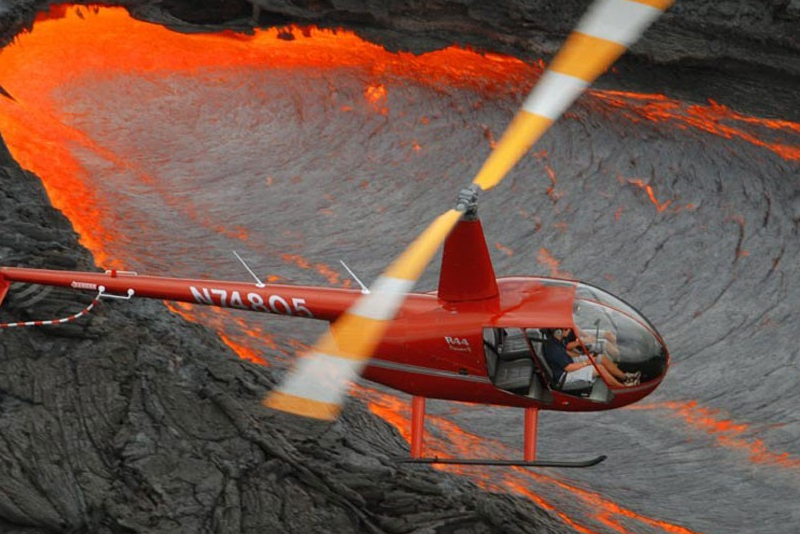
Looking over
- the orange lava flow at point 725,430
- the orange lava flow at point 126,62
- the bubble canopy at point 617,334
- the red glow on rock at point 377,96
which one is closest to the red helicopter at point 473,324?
the bubble canopy at point 617,334

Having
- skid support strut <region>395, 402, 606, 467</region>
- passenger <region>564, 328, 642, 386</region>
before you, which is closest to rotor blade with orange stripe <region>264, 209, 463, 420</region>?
skid support strut <region>395, 402, 606, 467</region>

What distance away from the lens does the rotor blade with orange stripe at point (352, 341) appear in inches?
471

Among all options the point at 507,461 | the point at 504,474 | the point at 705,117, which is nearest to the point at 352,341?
the point at 507,461

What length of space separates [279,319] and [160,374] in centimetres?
660

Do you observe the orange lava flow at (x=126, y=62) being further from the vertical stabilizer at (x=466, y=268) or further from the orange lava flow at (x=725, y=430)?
the vertical stabilizer at (x=466, y=268)

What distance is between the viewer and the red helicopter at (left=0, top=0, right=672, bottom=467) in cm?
1292

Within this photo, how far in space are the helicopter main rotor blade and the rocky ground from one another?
1.52 ft

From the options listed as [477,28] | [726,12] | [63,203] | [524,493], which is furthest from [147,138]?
[524,493]

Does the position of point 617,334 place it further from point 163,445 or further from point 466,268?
point 163,445

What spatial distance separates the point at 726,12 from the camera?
72.4 feet

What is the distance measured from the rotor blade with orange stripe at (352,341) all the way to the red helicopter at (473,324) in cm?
2

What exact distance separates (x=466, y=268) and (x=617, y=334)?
1853 mm

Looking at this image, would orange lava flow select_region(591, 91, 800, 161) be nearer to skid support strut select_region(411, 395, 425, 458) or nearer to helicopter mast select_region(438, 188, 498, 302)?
helicopter mast select_region(438, 188, 498, 302)

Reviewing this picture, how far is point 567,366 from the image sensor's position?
43.1ft
